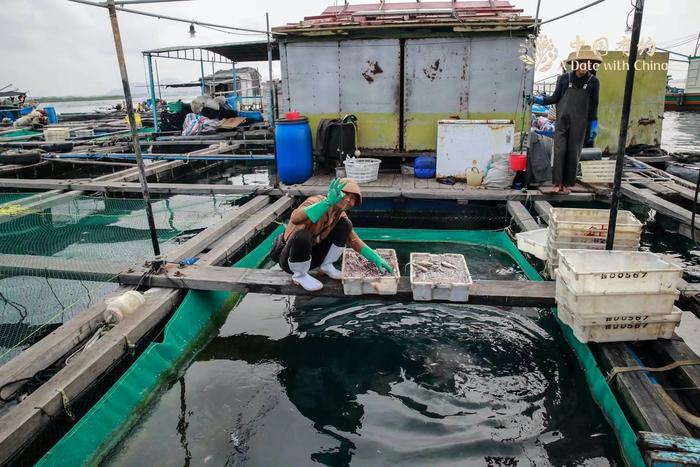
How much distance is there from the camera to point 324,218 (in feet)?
13.5

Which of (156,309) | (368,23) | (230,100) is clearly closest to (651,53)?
(368,23)

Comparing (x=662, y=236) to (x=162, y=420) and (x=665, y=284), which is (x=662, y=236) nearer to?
(x=665, y=284)

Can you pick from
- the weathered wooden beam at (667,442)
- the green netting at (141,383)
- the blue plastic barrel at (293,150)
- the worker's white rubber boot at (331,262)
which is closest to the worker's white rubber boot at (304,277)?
the worker's white rubber boot at (331,262)

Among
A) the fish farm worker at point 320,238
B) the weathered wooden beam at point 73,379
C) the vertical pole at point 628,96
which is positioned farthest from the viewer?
the fish farm worker at point 320,238

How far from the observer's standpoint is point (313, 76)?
9016 mm

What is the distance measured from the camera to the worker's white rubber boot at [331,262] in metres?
4.38

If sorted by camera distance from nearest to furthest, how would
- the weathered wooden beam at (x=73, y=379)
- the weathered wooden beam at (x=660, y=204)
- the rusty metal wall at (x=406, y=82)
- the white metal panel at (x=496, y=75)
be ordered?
the weathered wooden beam at (x=73, y=379) → the weathered wooden beam at (x=660, y=204) → the white metal panel at (x=496, y=75) → the rusty metal wall at (x=406, y=82)

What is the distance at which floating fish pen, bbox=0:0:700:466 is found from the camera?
3.06m

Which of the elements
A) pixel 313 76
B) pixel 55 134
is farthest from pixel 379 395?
pixel 55 134

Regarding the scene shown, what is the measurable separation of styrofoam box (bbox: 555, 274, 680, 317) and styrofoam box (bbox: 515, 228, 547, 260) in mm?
1733

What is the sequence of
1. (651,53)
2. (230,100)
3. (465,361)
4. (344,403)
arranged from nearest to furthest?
1. (344,403)
2. (465,361)
3. (651,53)
4. (230,100)

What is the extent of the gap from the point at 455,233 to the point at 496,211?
105cm

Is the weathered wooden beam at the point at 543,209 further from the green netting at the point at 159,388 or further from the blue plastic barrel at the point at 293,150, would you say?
the blue plastic barrel at the point at 293,150

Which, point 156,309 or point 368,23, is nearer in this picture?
point 156,309
